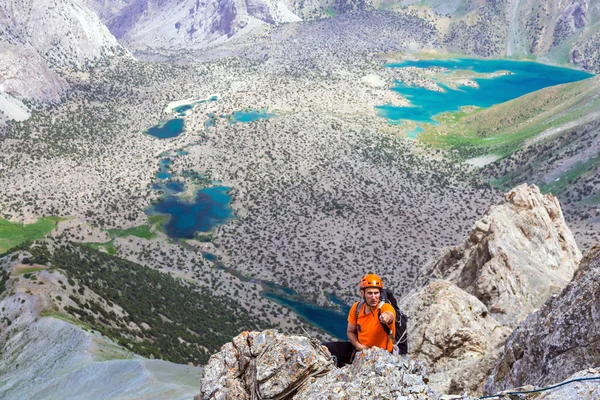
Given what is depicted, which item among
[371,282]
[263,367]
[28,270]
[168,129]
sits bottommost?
[168,129]

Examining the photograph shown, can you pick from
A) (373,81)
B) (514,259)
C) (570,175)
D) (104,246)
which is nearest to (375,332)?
(514,259)

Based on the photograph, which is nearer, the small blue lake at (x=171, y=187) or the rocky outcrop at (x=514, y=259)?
the rocky outcrop at (x=514, y=259)

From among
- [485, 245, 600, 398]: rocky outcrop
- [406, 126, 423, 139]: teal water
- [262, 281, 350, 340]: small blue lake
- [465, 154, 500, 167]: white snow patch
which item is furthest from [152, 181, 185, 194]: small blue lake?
[485, 245, 600, 398]: rocky outcrop

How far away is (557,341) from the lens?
11906 mm

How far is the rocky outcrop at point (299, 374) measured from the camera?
10.3 metres

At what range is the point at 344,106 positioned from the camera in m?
128

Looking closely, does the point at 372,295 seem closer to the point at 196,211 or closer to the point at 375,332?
the point at 375,332

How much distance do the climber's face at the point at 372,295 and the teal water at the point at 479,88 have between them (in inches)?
4511

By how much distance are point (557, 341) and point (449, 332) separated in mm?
8616

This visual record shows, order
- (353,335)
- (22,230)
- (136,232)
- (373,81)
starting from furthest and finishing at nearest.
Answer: (373,81) → (136,232) → (22,230) → (353,335)

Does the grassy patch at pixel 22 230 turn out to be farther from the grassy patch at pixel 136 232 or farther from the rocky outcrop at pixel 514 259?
the rocky outcrop at pixel 514 259

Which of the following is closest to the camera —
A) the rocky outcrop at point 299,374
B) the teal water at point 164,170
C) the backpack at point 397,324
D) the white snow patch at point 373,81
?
the rocky outcrop at point 299,374

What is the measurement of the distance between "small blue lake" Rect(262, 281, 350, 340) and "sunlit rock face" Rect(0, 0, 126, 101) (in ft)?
260

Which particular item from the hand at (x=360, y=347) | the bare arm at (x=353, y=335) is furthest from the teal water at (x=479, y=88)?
the hand at (x=360, y=347)
